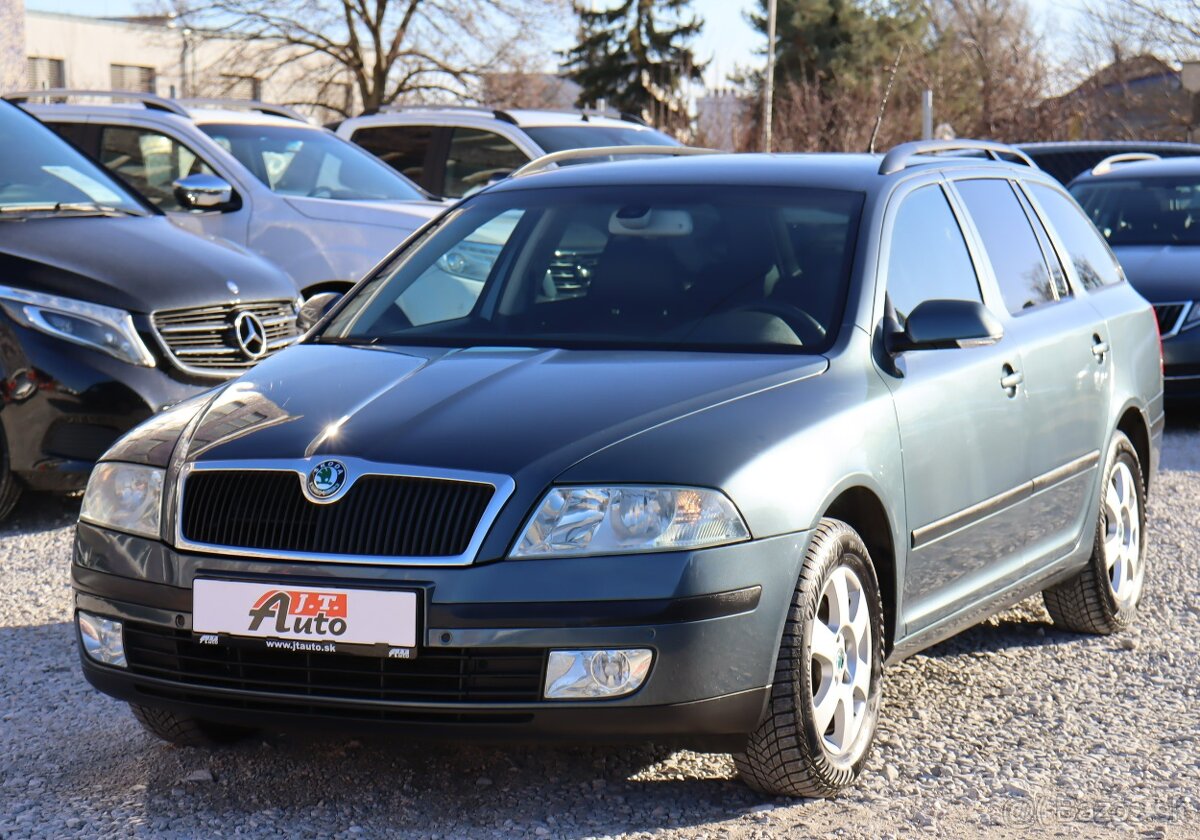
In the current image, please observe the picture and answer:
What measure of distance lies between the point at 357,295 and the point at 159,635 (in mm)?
1594

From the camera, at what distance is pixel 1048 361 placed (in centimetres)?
537

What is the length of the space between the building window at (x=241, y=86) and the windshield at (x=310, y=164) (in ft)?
91.6

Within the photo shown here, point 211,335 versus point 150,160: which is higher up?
point 150,160

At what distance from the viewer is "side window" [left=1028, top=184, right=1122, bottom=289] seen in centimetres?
611

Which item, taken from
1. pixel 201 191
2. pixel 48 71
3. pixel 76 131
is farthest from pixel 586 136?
pixel 48 71

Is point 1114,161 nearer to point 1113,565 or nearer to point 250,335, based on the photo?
point 250,335

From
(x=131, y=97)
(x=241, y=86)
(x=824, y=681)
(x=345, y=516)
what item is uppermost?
(x=131, y=97)

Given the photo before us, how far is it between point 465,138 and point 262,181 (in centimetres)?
283

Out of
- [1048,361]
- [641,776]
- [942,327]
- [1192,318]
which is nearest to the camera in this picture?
[641,776]

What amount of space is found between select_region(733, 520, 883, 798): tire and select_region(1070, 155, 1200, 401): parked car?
283 inches

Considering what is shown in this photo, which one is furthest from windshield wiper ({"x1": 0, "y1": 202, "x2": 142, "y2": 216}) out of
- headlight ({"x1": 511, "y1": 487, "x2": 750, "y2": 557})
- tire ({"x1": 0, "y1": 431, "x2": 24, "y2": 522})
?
headlight ({"x1": 511, "y1": 487, "x2": 750, "y2": 557})

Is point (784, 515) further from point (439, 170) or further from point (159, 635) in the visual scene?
point (439, 170)

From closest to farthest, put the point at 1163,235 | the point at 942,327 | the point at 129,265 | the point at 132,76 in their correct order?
the point at 942,327
the point at 129,265
the point at 1163,235
the point at 132,76

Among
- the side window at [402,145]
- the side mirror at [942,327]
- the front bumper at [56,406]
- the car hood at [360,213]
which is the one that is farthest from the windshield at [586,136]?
the side mirror at [942,327]
